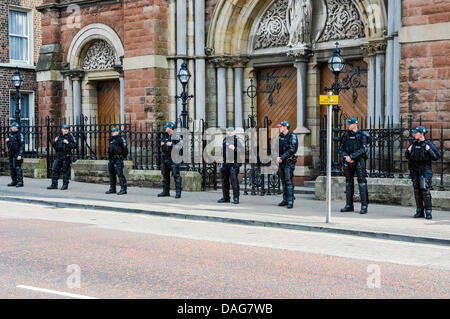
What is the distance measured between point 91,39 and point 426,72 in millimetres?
12076

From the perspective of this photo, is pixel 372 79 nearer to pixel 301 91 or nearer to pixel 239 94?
pixel 301 91

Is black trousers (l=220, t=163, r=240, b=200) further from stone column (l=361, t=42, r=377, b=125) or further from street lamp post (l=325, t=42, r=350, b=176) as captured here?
stone column (l=361, t=42, r=377, b=125)

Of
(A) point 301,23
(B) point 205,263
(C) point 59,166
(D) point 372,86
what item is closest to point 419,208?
(D) point 372,86

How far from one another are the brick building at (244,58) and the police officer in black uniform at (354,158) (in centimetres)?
172

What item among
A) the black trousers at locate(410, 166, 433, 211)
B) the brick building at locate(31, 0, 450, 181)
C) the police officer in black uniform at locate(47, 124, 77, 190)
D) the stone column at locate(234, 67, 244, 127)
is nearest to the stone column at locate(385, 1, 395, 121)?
the brick building at locate(31, 0, 450, 181)

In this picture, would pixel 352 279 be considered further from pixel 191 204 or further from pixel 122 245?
pixel 191 204

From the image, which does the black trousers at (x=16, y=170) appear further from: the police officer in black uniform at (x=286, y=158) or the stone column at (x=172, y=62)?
the police officer in black uniform at (x=286, y=158)

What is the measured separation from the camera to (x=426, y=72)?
13.9 m

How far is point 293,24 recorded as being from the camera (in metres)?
17.7

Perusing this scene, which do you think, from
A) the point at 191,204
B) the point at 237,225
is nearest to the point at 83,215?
the point at 191,204

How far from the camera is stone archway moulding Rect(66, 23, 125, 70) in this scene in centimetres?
2123

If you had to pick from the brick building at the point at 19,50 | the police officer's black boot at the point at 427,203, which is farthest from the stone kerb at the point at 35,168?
the police officer's black boot at the point at 427,203

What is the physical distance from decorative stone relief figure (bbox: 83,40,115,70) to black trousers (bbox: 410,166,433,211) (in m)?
12.4
